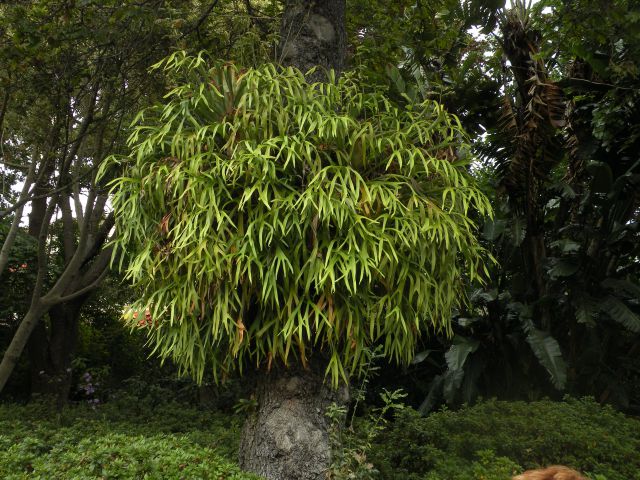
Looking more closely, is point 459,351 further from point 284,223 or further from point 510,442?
point 284,223

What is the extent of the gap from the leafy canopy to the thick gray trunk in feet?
2.16

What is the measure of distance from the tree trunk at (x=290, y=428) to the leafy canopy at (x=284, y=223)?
0.63ft

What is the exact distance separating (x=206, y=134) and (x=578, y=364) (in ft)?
15.0

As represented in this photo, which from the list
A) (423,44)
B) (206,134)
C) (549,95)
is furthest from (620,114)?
(206,134)

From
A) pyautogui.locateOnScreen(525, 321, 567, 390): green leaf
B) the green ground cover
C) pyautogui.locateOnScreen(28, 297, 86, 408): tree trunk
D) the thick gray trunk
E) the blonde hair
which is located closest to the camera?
the blonde hair

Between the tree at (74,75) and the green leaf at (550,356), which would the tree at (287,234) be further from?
the green leaf at (550,356)

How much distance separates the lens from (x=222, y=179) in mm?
3412

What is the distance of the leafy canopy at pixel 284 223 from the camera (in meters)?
3.29

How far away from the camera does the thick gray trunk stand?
447cm

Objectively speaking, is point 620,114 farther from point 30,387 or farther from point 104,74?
point 30,387

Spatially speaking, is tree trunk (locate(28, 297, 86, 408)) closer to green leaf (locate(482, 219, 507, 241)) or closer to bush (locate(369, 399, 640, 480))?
bush (locate(369, 399, 640, 480))

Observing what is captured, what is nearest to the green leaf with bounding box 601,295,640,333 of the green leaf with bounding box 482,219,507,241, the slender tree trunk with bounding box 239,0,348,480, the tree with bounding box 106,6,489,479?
the green leaf with bounding box 482,219,507,241

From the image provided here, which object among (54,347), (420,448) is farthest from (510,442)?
(54,347)

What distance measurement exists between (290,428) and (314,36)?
2.73 meters
